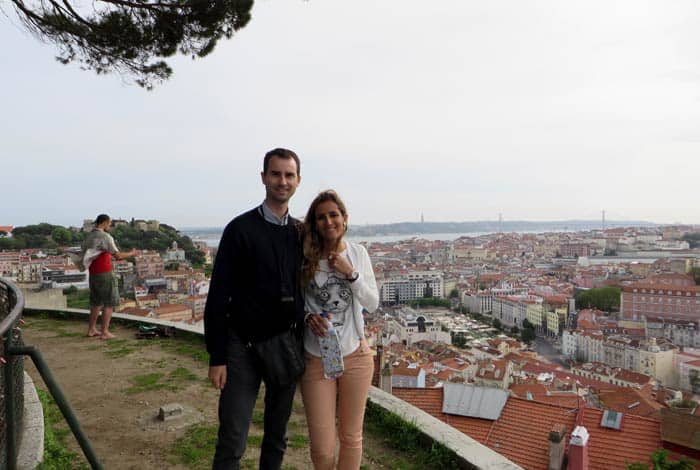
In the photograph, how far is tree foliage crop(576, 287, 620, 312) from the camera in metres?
49.6

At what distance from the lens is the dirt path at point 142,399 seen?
229 centimetres

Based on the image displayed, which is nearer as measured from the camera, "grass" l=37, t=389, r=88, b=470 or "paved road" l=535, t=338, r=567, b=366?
"grass" l=37, t=389, r=88, b=470

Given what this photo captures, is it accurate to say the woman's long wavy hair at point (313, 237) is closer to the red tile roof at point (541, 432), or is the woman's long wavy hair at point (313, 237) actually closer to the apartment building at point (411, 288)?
the red tile roof at point (541, 432)

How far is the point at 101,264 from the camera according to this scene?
4.12m

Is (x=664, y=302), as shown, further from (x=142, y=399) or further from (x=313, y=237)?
(x=313, y=237)

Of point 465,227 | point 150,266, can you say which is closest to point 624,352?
point 150,266

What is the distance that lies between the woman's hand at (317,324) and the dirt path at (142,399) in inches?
37.7

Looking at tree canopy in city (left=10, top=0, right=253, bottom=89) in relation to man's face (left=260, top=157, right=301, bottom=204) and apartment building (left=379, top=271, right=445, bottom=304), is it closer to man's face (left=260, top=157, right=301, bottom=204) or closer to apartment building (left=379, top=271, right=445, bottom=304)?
man's face (left=260, top=157, right=301, bottom=204)

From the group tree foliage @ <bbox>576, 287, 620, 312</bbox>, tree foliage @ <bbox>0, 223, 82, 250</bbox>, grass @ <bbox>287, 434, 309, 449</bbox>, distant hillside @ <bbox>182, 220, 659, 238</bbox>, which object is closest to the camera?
grass @ <bbox>287, 434, 309, 449</bbox>

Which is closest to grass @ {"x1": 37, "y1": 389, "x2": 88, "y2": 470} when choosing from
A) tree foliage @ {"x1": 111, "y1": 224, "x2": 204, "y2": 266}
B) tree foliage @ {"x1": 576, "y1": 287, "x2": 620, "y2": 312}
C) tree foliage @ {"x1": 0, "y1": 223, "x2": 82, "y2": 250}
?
tree foliage @ {"x1": 0, "y1": 223, "x2": 82, "y2": 250}

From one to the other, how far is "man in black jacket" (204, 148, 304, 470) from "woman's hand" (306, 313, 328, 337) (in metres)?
0.05

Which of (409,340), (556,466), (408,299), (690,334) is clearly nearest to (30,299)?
(556,466)

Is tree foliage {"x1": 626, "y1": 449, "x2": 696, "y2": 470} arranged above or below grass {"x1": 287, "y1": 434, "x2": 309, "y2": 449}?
below

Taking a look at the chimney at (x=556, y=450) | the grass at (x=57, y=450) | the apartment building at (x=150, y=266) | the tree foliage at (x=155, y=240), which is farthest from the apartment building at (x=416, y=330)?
the grass at (x=57, y=450)
